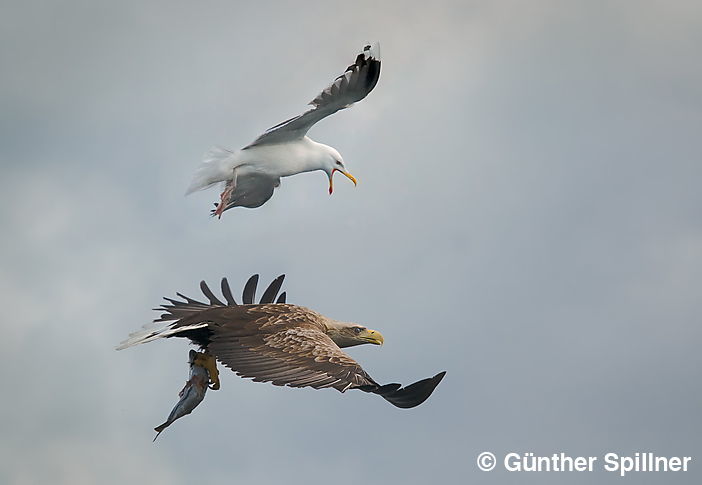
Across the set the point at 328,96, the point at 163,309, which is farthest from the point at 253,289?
the point at 328,96

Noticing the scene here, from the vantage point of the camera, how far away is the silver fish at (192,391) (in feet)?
61.9

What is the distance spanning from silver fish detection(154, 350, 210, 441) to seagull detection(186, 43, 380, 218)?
4.75m

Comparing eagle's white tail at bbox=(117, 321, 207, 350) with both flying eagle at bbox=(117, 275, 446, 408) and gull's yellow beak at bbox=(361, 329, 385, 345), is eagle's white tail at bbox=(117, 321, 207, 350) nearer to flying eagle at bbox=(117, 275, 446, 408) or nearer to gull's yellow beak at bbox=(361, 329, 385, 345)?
flying eagle at bbox=(117, 275, 446, 408)

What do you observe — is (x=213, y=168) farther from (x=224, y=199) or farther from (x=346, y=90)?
(x=346, y=90)

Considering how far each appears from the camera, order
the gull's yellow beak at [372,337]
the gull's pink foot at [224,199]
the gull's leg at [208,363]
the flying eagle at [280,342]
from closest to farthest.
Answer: the flying eagle at [280,342], the gull's leg at [208,363], the gull's yellow beak at [372,337], the gull's pink foot at [224,199]

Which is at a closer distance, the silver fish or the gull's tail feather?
the silver fish

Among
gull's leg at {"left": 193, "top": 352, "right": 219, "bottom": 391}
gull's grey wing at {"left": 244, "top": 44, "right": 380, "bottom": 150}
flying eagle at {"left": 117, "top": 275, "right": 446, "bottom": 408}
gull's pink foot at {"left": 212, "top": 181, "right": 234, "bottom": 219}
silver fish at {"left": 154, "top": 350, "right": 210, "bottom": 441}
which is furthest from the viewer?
gull's pink foot at {"left": 212, "top": 181, "right": 234, "bottom": 219}

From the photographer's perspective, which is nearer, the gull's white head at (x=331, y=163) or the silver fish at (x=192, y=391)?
the silver fish at (x=192, y=391)

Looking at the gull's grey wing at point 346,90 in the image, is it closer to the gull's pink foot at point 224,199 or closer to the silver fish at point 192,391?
the gull's pink foot at point 224,199

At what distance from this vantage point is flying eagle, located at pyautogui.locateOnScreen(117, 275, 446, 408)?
17.9m

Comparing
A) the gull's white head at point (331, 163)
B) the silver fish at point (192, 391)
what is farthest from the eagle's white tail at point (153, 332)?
the gull's white head at point (331, 163)

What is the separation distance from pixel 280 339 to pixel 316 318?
4.70 ft

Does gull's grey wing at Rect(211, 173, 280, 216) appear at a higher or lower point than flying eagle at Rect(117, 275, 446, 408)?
higher

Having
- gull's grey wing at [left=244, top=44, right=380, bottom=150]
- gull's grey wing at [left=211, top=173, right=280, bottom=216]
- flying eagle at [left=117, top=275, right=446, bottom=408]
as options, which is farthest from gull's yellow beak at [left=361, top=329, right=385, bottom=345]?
gull's grey wing at [left=211, top=173, right=280, bottom=216]
